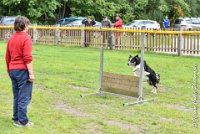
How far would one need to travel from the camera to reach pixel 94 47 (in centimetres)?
2270

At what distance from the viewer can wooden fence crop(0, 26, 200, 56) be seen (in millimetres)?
19359

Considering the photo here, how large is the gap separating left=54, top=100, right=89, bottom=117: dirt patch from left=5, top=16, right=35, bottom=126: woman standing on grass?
1.32 m

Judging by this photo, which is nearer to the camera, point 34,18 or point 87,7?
point 34,18

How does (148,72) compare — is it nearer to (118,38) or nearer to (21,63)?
(21,63)

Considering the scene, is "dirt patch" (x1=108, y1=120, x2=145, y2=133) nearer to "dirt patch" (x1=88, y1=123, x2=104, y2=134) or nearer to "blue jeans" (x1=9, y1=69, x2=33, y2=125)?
"dirt patch" (x1=88, y1=123, x2=104, y2=134)

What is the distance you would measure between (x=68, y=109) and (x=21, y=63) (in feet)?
6.78

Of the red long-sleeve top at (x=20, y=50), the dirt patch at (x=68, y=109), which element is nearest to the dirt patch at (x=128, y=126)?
the dirt patch at (x=68, y=109)

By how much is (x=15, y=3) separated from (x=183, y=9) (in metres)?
23.7

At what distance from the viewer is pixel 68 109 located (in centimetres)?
836

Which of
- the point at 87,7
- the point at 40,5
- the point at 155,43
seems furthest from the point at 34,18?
the point at 155,43

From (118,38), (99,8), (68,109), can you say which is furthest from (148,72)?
(99,8)

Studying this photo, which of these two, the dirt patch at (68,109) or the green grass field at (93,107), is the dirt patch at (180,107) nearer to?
the green grass field at (93,107)

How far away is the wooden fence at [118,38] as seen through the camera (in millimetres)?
19359

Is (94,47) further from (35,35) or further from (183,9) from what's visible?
(183,9)
